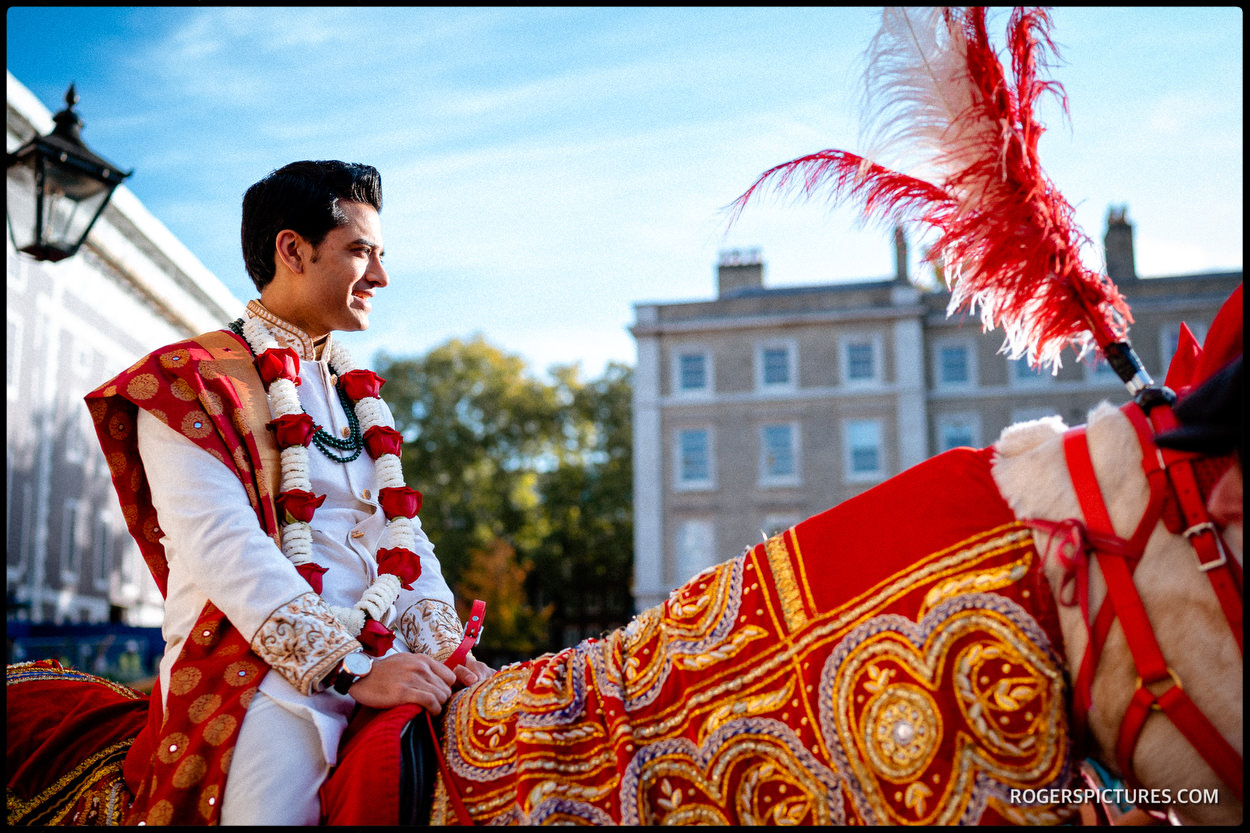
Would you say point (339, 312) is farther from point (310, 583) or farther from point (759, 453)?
point (759, 453)

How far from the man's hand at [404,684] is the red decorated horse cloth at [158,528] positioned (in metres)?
0.26

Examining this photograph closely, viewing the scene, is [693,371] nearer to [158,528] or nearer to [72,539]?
[72,539]

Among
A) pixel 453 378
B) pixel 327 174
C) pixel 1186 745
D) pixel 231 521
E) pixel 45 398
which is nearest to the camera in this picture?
pixel 1186 745

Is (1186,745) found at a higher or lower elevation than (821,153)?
lower

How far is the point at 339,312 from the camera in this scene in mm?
3104

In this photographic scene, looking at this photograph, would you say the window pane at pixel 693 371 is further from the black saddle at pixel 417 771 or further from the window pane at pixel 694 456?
the black saddle at pixel 417 771

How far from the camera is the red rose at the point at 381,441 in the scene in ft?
10.4

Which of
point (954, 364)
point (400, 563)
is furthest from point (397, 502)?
point (954, 364)

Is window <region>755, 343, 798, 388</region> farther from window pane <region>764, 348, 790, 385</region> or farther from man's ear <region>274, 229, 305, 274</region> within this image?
man's ear <region>274, 229, 305, 274</region>

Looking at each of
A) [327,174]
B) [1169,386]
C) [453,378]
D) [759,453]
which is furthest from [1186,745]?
[453,378]

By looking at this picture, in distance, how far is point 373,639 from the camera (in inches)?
109

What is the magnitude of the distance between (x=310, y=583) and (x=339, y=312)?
2.80 feet

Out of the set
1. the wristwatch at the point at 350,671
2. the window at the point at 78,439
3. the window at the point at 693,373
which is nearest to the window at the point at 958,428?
the window at the point at 693,373

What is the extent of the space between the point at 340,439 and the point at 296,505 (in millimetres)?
432
